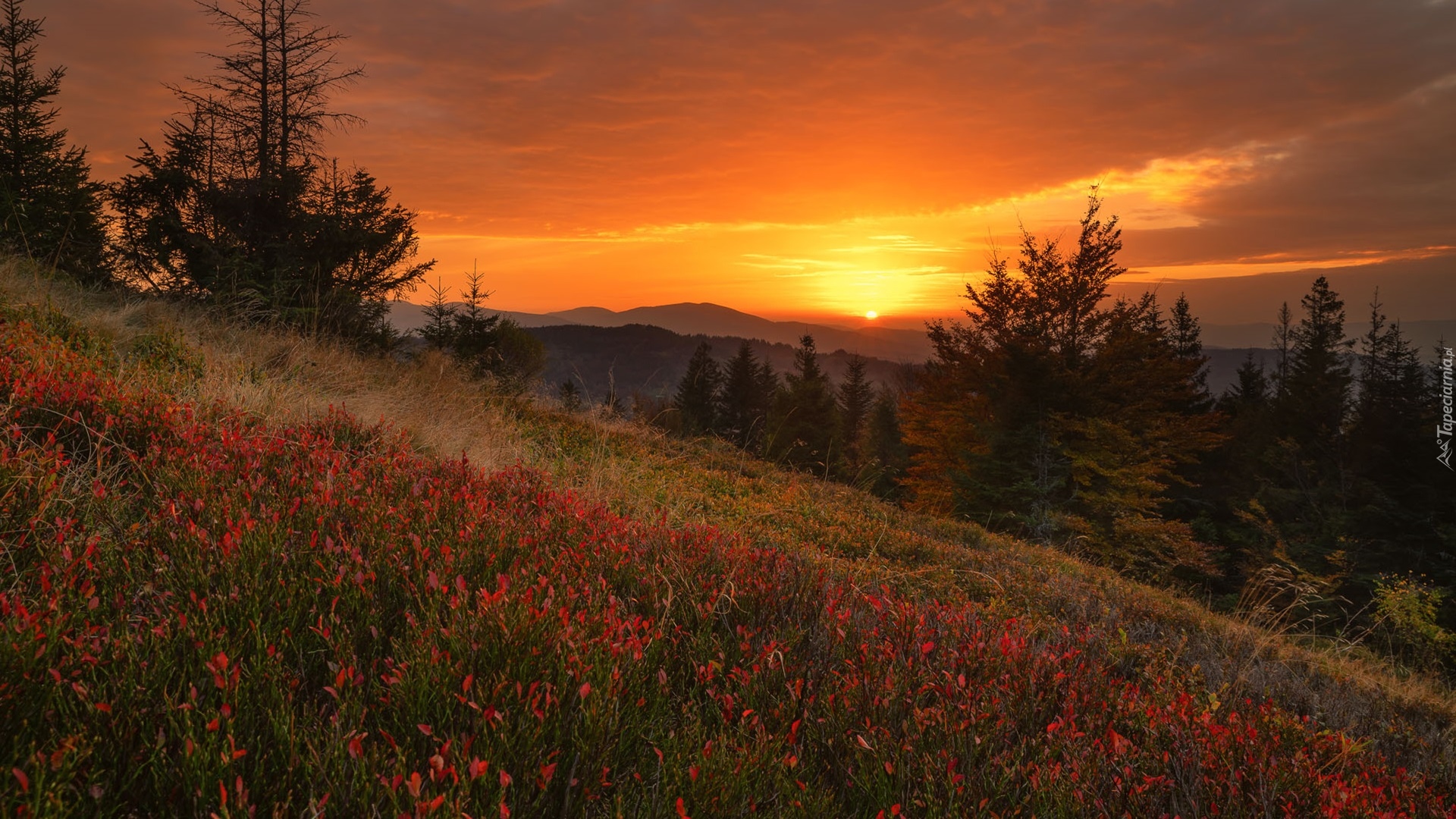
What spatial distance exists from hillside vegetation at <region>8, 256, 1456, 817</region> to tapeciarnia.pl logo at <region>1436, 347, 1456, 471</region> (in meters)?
30.6

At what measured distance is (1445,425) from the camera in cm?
2741

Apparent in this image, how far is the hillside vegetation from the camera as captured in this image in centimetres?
175

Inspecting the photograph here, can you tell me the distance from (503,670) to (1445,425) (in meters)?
38.3

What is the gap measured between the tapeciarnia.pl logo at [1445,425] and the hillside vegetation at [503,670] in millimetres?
30621

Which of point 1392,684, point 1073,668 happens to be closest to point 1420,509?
point 1392,684

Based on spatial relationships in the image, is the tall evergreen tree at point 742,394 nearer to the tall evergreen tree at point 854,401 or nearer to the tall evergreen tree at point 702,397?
the tall evergreen tree at point 702,397

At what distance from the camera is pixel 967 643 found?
11.5 ft

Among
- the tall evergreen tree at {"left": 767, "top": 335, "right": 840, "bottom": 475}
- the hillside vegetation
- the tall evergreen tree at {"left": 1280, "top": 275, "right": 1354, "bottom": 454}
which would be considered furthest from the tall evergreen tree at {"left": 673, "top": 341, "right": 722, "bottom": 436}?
the hillside vegetation

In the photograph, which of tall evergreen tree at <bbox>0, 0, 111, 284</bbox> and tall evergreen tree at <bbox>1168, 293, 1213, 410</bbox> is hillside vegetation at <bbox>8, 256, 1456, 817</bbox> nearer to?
tall evergreen tree at <bbox>0, 0, 111, 284</bbox>

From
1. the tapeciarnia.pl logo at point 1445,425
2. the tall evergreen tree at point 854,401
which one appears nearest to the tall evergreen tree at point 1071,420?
the tapeciarnia.pl logo at point 1445,425

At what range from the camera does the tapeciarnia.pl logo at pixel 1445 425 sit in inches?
1041

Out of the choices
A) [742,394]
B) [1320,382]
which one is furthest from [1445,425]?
[742,394]

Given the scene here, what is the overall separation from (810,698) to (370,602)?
175cm

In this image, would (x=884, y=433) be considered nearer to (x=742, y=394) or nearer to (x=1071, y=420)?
(x=742, y=394)
